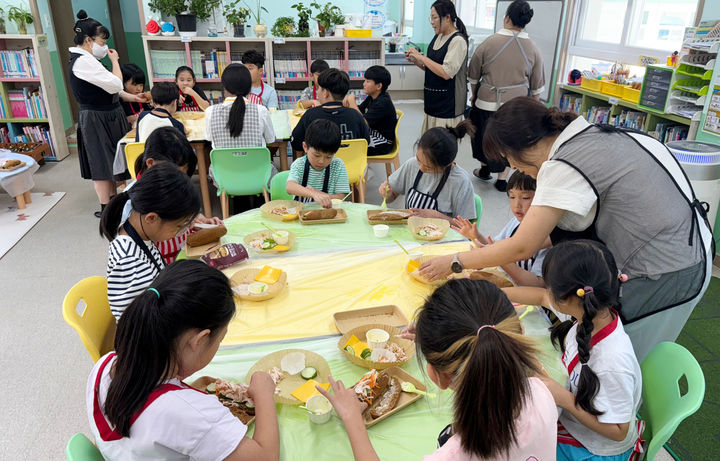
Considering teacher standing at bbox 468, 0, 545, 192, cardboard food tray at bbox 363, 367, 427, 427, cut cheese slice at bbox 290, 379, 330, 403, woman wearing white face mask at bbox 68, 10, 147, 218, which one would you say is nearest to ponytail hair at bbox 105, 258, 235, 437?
cut cheese slice at bbox 290, 379, 330, 403

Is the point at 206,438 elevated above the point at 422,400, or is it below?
above

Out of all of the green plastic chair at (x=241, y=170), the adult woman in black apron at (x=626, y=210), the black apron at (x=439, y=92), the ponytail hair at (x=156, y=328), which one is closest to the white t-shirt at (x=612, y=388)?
the adult woman in black apron at (x=626, y=210)

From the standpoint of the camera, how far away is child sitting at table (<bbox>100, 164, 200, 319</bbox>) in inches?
61.9

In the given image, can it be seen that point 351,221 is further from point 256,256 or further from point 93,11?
point 93,11

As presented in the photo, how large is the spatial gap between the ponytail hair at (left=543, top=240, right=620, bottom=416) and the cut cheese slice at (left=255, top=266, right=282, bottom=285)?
0.93 meters

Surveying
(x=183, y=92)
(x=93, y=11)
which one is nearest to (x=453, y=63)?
(x=183, y=92)

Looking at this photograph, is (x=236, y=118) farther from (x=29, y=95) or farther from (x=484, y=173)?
(x=29, y=95)

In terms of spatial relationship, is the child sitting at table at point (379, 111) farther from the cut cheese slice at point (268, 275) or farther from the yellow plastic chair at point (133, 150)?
the cut cheese slice at point (268, 275)

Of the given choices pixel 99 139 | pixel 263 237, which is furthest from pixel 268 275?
pixel 99 139

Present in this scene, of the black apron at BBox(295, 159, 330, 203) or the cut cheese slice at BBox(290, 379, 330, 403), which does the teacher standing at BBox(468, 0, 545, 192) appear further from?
the cut cheese slice at BBox(290, 379, 330, 403)

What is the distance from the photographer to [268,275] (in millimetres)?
1772

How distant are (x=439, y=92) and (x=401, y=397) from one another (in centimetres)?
374

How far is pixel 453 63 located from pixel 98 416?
4040mm

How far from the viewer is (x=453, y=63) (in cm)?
432
